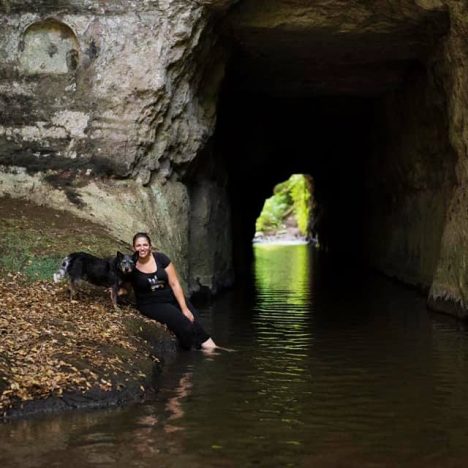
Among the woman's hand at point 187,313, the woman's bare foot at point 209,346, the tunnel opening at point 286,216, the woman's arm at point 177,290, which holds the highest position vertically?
the tunnel opening at point 286,216

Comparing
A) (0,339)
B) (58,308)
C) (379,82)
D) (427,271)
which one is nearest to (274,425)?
(0,339)

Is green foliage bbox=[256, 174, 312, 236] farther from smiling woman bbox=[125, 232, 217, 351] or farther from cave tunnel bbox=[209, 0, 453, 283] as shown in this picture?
smiling woman bbox=[125, 232, 217, 351]

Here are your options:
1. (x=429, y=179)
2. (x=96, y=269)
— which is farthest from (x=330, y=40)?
(x=96, y=269)

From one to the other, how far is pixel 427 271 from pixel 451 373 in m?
10.2

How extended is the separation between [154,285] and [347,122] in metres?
19.6

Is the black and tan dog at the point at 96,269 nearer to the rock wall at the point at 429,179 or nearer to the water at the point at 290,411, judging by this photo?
the water at the point at 290,411

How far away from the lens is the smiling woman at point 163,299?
34.7 ft

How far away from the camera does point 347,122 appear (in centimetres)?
2872

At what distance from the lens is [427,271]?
63.4 ft

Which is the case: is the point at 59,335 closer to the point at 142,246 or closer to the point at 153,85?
the point at 142,246

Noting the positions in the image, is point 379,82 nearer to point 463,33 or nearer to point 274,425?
point 463,33

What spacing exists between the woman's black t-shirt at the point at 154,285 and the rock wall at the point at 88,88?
319 centimetres

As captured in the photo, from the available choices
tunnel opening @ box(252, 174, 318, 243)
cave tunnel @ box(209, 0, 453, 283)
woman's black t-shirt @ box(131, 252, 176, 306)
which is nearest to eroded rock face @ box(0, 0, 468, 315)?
cave tunnel @ box(209, 0, 453, 283)

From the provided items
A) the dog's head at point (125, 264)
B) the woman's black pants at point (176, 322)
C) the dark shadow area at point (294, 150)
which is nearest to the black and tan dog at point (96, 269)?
the dog's head at point (125, 264)
